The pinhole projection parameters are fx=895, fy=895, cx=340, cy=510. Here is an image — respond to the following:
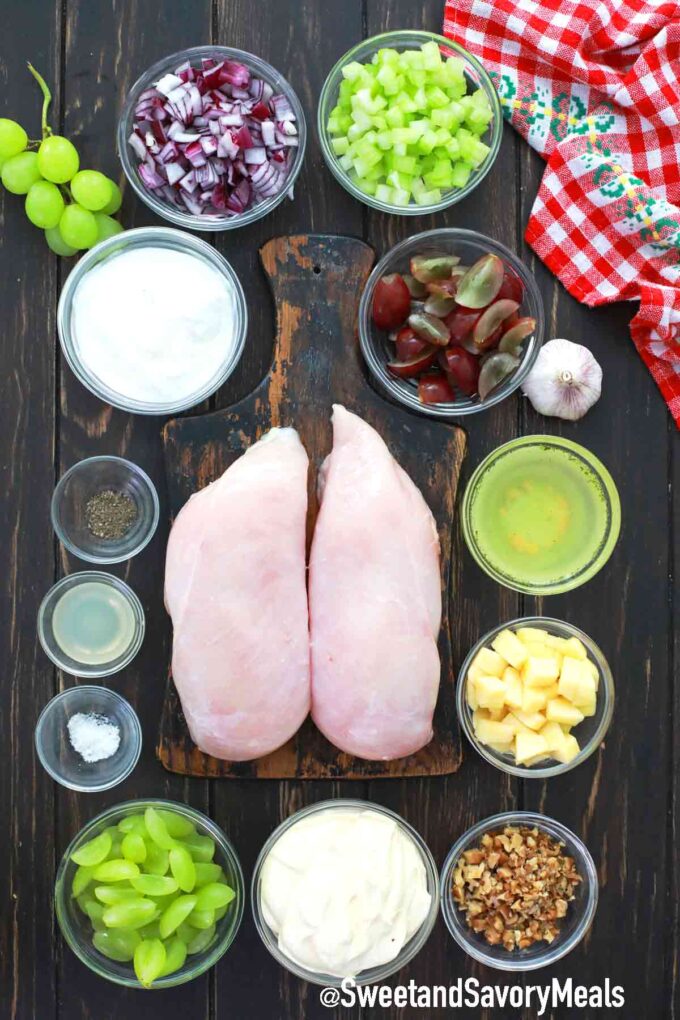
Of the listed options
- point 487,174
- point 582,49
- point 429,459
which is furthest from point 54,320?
point 582,49

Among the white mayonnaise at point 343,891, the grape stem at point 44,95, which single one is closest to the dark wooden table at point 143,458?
the grape stem at point 44,95

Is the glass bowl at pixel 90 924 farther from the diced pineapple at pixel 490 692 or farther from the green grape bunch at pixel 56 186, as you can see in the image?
the green grape bunch at pixel 56 186

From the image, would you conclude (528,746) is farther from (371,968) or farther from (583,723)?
(371,968)

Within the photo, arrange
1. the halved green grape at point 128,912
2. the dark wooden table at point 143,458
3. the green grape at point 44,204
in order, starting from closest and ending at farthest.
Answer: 1. the halved green grape at point 128,912
2. the green grape at point 44,204
3. the dark wooden table at point 143,458

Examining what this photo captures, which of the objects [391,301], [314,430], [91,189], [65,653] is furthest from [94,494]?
[391,301]

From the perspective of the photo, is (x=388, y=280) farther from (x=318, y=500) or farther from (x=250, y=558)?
(x=250, y=558)

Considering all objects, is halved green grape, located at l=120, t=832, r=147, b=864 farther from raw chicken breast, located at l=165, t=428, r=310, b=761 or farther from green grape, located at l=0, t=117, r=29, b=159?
green grape, located at l=0, t=117, r=29, b=159
